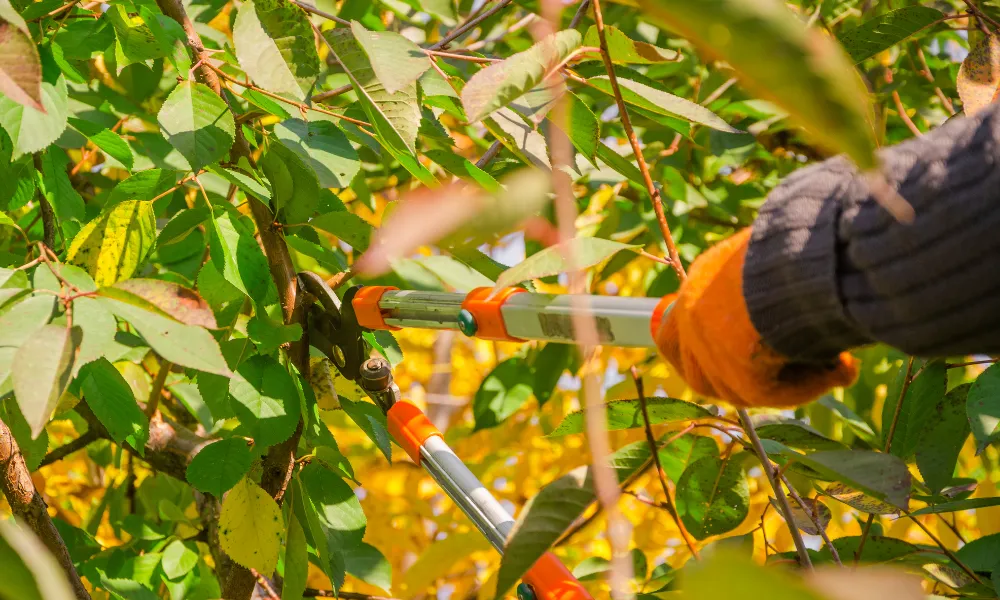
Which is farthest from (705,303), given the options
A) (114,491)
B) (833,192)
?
(114,491)

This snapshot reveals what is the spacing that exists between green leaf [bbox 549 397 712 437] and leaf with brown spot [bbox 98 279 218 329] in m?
0.35

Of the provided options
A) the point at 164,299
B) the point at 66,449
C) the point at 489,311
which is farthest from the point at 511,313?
the point at 66,449

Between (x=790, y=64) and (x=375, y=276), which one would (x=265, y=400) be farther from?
(x=790, y=64)

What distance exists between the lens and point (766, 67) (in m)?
0.29

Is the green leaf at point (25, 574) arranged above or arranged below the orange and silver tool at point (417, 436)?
above

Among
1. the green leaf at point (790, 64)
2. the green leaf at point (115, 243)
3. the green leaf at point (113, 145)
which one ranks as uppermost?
the green leaf at point (790, 64)

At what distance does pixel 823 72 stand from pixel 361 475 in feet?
4.95

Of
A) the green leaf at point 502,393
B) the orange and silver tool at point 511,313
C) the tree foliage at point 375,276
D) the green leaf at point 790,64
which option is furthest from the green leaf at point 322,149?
the green leaf at point 502,393

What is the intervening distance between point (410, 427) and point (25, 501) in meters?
0.33

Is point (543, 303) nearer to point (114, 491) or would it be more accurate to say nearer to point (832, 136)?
point (832, 136)

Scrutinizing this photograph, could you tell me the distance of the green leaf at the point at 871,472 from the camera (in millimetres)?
567

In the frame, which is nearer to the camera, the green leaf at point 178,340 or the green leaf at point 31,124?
the green leaf at point 178,340

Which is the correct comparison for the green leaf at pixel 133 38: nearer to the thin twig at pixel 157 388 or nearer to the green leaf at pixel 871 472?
the thin twig at pixel 157 388

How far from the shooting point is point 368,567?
105cm
